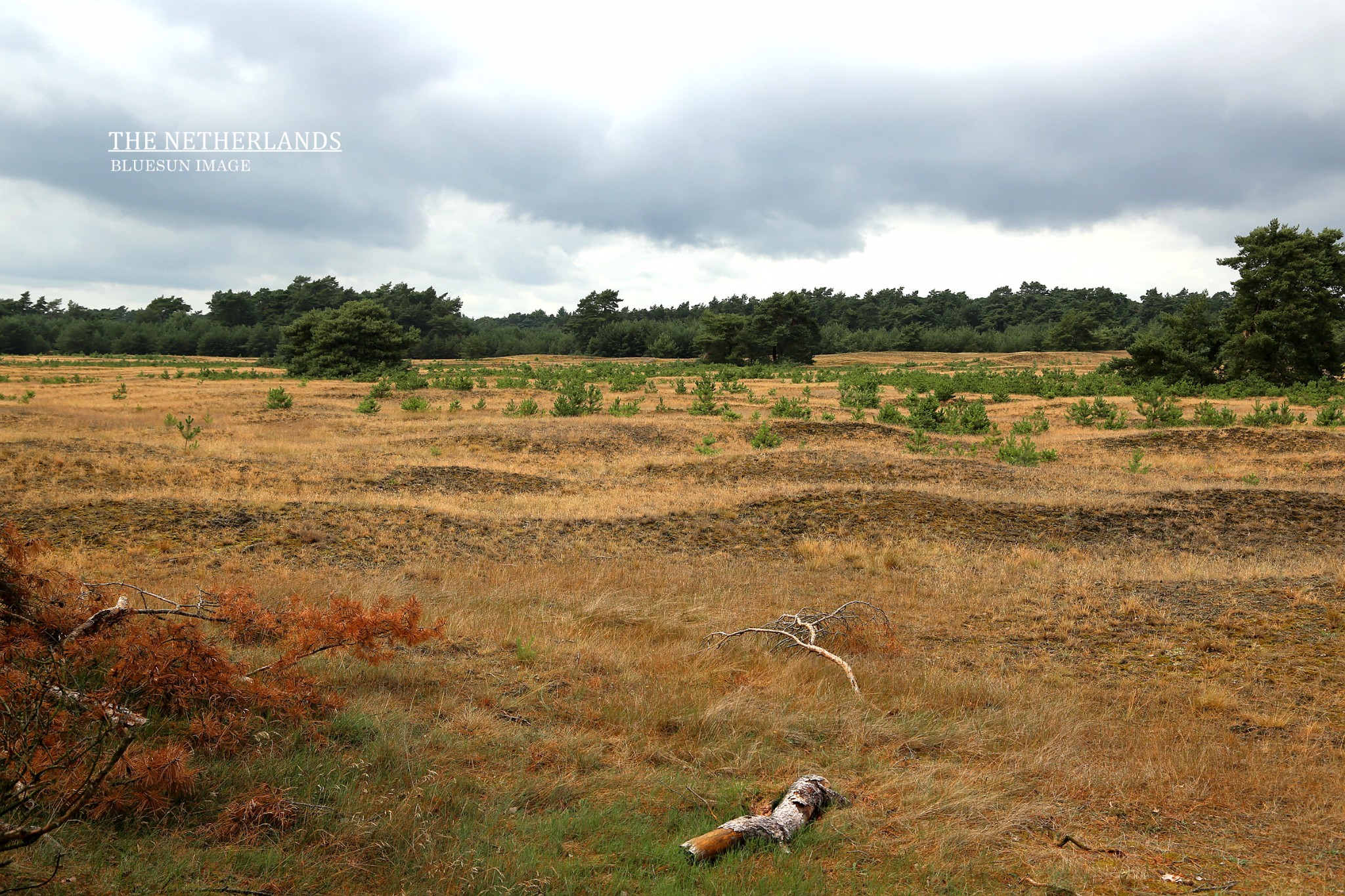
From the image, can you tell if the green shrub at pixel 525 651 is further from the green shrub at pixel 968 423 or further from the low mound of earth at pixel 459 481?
the green shrub at pixel 968 423

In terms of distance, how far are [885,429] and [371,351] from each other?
33.9m

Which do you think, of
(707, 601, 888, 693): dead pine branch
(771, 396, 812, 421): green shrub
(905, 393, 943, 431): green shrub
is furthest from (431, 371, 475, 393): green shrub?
(707, 601, 888, 693): dead pine branch

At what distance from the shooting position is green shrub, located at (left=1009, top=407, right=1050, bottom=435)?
1018 inches

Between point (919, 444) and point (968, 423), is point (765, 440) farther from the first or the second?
point (968, 423)

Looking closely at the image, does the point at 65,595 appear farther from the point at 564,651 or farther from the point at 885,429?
the point at 885,429

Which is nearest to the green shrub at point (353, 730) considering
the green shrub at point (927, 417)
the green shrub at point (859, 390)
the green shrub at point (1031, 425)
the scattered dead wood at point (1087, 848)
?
the scattered dead wood at point (1087, 848)

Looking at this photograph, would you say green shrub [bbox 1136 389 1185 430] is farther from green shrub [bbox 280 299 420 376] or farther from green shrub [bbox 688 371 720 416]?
green shrub [bbox 280 299 420 376]

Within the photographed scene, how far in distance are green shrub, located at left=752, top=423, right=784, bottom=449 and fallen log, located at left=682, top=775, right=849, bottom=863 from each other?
17.9 m

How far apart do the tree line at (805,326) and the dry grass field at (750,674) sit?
20286mm

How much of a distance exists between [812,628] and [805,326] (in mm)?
63774

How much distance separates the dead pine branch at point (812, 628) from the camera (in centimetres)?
692

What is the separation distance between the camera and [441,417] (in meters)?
27.9

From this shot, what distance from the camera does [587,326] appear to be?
85.8 metres

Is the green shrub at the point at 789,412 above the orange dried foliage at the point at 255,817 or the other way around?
above
